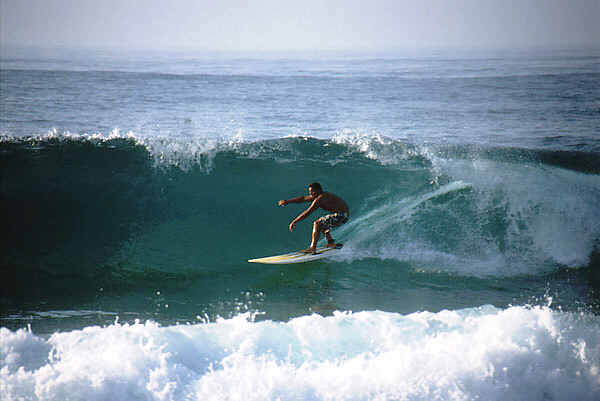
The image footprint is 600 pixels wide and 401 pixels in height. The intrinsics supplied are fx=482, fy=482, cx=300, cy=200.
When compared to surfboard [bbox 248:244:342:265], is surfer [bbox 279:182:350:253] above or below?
above

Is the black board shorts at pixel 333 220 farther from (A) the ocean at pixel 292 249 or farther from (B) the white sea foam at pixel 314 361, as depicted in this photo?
(B) the white sea foam at pixel 314 361

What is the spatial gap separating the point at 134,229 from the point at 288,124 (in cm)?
621

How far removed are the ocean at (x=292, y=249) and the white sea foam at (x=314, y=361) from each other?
0.06 ft

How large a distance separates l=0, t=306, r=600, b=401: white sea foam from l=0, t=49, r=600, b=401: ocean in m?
0.02

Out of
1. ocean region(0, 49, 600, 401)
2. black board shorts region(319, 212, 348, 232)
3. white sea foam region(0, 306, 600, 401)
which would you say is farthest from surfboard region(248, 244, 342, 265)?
white sea foam region(0, 306, 600, 401)

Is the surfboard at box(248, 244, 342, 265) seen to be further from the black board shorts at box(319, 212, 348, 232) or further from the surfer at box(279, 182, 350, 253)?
the black board shorts at box(319, 212, 348, 232)

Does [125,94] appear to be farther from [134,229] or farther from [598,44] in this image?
[598,44]

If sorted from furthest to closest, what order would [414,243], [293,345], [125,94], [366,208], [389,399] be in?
[125,94] < [366,208] < [414,243] < [293,345] < [389,399]

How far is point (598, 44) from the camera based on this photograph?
15.6 metres

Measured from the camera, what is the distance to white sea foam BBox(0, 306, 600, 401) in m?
4.10

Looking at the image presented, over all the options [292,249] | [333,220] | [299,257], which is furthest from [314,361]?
[292,249]

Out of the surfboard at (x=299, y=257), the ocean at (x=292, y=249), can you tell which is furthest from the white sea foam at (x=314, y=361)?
the surfboard at (x=299, y=257)

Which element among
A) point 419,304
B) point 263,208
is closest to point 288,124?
point 263,208

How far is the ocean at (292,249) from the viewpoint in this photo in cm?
433
